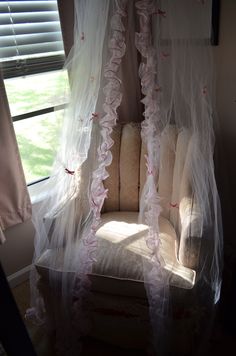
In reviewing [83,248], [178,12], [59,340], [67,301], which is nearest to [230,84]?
[178,12]

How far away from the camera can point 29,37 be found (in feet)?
5.46

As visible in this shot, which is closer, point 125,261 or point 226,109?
point 125,261

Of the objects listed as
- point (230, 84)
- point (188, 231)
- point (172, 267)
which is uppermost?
point (230, 84)

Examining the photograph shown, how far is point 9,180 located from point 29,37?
2.68ft

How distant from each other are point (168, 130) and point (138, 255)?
614 millimetres

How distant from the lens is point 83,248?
1335mm

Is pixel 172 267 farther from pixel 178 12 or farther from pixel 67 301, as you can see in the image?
pixel 178 12

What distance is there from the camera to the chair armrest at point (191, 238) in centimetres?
119

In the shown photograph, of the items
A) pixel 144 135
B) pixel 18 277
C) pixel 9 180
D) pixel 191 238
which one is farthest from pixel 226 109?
pixel 18 277

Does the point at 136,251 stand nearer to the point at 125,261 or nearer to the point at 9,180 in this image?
the point at 125,261

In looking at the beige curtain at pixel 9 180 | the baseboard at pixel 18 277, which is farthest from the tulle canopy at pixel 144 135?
the baseboard at pixel 18 277

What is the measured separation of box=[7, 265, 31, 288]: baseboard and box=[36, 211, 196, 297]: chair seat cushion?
0.62 metres

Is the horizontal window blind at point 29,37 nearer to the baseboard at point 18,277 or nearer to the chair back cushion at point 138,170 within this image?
the chair back cushion at point 138,170

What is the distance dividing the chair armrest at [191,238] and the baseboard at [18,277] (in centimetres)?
113
